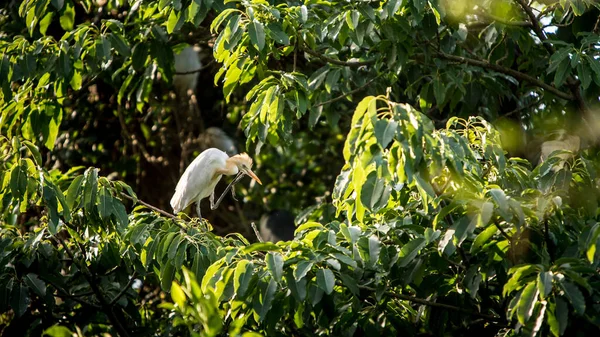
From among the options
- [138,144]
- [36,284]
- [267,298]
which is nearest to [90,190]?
[36,284]

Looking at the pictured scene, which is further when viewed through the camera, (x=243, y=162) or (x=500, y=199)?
(x=243, y=162)

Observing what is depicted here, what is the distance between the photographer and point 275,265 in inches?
94.3

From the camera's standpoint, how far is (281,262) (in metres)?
2.41

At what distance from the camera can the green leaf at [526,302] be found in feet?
7.19

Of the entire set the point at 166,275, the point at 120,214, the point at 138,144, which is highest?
the point at 120,214

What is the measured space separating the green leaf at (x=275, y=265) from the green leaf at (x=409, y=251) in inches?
14.6

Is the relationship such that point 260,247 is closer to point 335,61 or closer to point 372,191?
point 372,191

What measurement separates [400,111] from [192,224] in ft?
3.83

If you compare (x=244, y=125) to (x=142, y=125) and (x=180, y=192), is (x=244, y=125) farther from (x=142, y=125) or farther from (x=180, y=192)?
(x=142, y=125)

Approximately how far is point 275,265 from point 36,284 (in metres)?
1.11

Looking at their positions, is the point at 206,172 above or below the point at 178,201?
above

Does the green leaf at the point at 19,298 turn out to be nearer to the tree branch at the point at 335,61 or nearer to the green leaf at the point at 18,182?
the green leaf at the point at 18,182

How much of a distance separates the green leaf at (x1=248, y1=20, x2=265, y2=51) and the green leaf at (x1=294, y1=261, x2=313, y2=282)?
0.88m

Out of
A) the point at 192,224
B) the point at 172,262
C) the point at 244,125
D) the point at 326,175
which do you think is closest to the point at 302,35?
the point at 244,125
